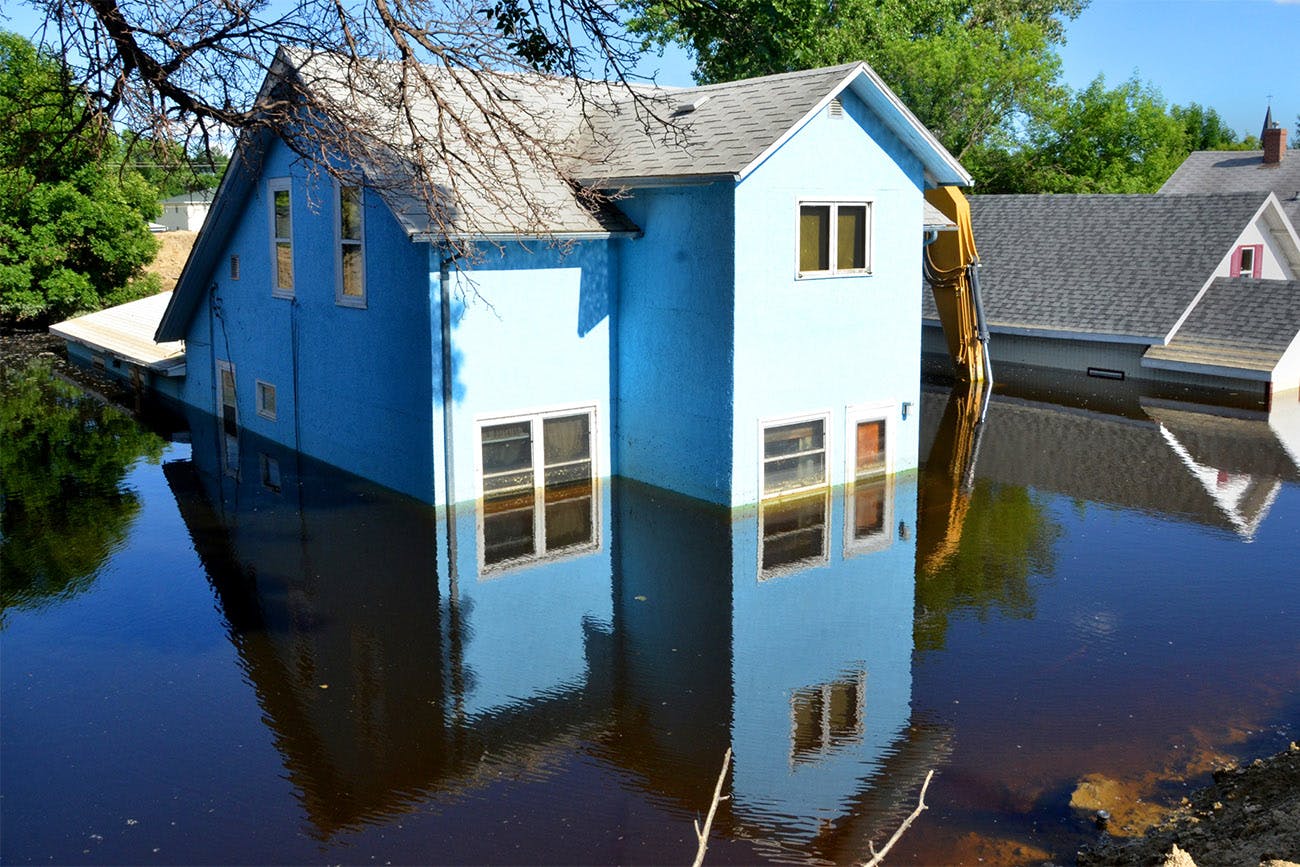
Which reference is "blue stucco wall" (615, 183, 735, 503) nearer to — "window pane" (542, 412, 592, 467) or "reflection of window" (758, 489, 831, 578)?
"window pane" (542, 412, 592, 467)

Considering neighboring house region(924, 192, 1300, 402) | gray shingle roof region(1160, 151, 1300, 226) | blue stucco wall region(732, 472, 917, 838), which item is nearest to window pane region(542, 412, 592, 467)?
blue stucco wall region(732, 472, 917, 838)

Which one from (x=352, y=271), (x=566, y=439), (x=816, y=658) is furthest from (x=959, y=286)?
(x=816, y=658)

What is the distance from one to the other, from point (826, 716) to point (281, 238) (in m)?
12.0

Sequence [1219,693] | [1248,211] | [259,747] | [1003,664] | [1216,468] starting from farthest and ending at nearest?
[1248,211] → [1216,468] → [1003,664] → [1219,693] → [259,747]

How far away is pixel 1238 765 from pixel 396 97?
29.4 ft

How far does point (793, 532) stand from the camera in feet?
46.6

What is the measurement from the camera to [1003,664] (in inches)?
401

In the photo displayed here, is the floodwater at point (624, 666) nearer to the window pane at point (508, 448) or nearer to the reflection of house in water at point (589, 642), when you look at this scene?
the reflection of house in water at point (589, 642)

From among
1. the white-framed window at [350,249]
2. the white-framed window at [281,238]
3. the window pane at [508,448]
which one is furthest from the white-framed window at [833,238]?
the white-framed window at [281,238]

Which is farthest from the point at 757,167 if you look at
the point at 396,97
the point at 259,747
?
the point at 259,747

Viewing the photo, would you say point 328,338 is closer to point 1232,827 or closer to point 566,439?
point 566,439

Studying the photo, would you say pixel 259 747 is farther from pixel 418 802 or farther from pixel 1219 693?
pixel 1219 693

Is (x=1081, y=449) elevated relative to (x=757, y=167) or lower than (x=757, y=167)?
lower

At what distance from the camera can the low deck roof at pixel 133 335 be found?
22531 millimetres
